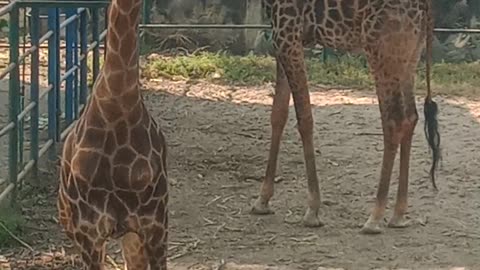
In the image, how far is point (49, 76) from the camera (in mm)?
7445

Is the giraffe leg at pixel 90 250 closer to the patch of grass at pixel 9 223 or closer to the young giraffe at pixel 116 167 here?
the young giraffe at pixel 116 167

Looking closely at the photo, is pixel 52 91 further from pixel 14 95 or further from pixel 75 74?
pixel 14 95

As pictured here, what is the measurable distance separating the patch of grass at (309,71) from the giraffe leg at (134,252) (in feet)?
19.8

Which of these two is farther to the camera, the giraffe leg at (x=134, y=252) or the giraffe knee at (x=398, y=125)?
the giraffe knee at (x=398, y=125)

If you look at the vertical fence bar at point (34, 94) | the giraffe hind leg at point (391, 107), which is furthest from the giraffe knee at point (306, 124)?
the vertical fence bar at point (34, 94)

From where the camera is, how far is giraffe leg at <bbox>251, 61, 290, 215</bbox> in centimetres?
638

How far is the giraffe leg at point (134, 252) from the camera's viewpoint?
420cm

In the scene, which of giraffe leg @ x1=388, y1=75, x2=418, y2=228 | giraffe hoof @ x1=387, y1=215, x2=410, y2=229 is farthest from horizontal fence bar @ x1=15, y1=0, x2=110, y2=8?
giraffe hoof @ x1=387, y1=215, x2=410, y2=229

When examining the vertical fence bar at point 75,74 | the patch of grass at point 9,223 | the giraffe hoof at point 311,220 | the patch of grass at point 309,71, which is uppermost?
the vertical fence bar at point 75,74

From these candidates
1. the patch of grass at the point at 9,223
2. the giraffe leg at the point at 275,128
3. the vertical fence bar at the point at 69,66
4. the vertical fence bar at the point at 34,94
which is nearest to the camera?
the patch of grass at the point at 9,223

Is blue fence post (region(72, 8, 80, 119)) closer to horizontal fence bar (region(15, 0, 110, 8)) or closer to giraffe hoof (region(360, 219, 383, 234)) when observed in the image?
horizontal fence bar (region(15, 0, 110, 8))

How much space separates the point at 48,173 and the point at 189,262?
1795mm

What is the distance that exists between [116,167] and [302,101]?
2154 mm

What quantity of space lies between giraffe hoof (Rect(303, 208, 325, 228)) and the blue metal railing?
1596 mm
